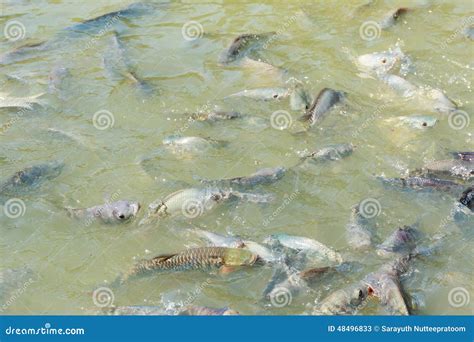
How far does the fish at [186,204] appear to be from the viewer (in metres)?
6.23

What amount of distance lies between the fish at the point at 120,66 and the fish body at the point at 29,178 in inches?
82.3

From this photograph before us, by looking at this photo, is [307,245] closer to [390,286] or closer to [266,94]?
[390,286]

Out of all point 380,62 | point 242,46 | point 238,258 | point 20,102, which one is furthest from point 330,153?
point 20,102

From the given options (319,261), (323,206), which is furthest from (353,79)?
(319,261)

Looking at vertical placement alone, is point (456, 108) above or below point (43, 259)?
above

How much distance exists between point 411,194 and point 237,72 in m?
3.86

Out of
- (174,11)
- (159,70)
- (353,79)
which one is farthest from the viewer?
(174,11)

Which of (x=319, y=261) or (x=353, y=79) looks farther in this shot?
(x=353, y=79)

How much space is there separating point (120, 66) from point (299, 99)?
3.26 metres

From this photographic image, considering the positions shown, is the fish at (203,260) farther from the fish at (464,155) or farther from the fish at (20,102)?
the fish at (20,102)

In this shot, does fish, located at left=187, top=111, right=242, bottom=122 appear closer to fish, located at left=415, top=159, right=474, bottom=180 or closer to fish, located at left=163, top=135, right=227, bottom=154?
fish, located at left=163, top=135, right=227, bottom=154

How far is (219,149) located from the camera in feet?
24.0

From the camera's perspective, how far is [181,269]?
5543mm

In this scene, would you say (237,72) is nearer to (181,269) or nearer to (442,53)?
(442,53)
